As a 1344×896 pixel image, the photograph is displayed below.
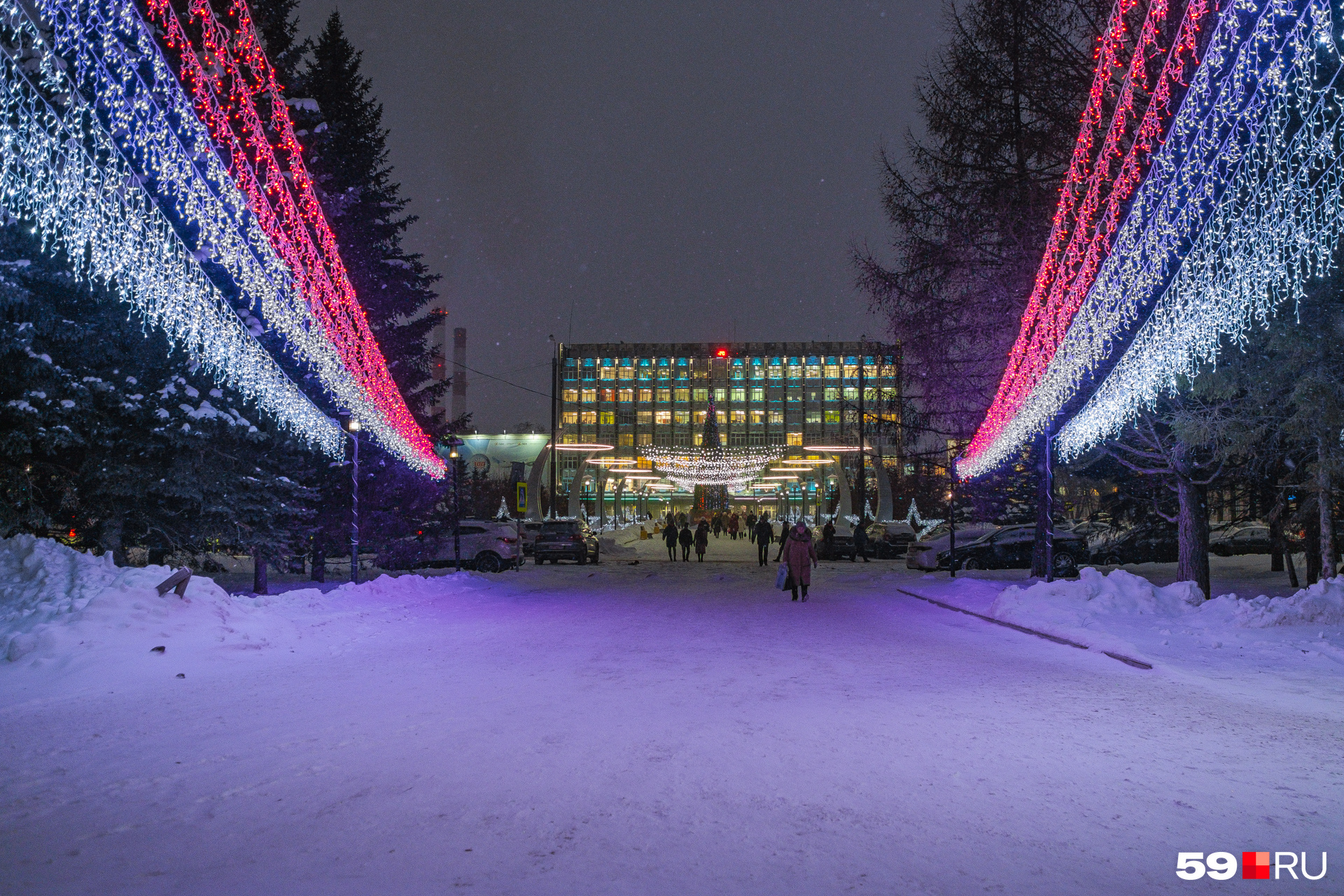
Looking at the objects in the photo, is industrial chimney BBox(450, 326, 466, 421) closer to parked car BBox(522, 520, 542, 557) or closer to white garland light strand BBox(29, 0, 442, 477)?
parked car BBox(522, 520, 542, 557)

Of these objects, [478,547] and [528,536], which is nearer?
[478,547]

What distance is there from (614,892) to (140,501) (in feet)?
47.7

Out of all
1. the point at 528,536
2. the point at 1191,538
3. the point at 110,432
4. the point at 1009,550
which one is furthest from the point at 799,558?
the point at 528,536

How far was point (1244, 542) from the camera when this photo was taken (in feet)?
117

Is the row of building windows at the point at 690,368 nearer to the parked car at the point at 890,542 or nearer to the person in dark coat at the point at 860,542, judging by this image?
the parked car at the point at 890,542

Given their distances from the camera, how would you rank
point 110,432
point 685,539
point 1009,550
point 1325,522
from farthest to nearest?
point 685,539 < point 1009,550 < point 1325,522 < point 110,432

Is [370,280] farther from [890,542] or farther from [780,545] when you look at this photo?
[890,542]

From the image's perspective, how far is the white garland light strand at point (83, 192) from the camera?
5641 mm

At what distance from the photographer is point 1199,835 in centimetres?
403

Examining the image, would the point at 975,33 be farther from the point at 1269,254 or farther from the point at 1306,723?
the point at 1306,723

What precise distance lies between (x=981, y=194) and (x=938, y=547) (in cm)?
1235

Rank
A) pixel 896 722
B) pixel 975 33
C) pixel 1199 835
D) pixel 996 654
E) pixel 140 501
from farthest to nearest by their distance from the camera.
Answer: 1. pixel 975 33
2. pixel 140 501
3. pixel 996 654
4. pixel 896 722
5. pixel 1199 835

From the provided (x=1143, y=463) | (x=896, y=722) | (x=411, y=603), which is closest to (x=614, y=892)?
(x=896, y=722)

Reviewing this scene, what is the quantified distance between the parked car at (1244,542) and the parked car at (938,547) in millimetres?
12859
